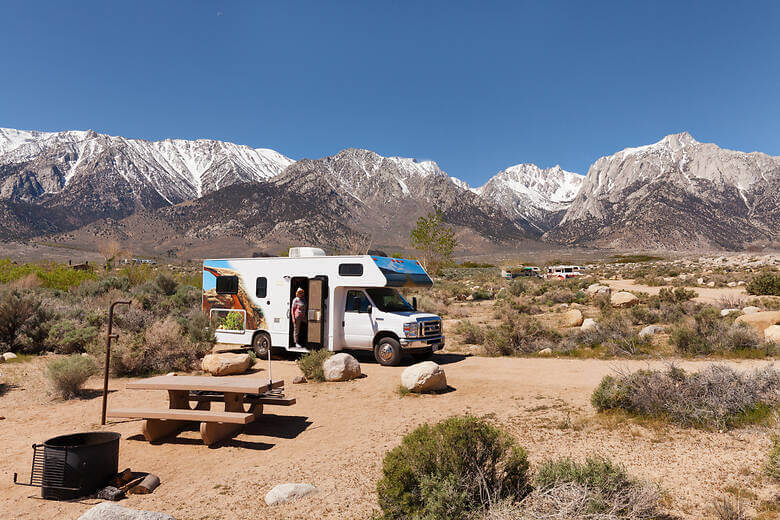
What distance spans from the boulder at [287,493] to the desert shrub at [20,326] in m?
11.4

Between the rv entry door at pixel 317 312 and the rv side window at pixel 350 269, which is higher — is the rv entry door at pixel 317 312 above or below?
below

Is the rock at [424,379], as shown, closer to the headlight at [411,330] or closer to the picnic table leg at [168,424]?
the headlight at [411,330]

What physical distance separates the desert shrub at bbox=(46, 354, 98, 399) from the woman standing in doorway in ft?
15.8

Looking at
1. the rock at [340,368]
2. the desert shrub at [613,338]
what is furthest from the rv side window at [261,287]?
the desert shrub at [613,338]

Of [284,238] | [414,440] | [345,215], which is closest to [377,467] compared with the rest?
[414,440]

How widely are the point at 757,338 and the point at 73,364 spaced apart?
15484mm

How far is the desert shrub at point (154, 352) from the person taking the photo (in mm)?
10505

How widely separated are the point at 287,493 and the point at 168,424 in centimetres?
310

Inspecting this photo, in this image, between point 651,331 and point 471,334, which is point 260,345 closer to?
point 471,334

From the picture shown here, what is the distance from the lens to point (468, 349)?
48.6ft

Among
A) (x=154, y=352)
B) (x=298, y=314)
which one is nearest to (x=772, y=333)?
(x=298, y=314)

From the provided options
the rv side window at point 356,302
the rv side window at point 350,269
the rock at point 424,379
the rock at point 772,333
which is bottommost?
the rock at point 424,379

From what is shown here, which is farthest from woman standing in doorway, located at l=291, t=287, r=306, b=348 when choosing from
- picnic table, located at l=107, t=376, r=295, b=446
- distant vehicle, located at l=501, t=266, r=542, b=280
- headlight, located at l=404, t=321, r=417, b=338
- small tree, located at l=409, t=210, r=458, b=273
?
distant vehicle, located at l=501, t=266, r=542, b=280

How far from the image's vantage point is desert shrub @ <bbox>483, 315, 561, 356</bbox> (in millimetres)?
13625
